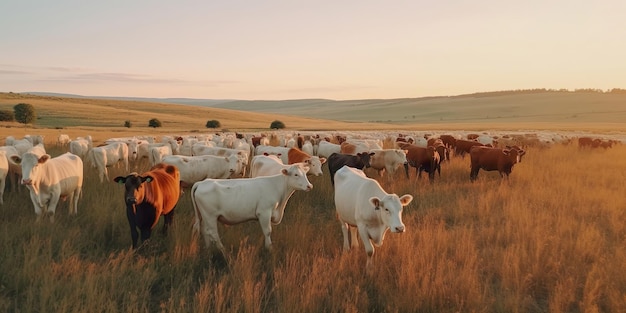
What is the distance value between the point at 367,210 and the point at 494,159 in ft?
31.1

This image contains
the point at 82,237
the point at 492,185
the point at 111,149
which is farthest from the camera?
the point at 111,149

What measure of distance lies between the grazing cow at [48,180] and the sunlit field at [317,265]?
0.29 m

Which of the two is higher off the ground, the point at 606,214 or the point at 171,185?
the point at 171,185

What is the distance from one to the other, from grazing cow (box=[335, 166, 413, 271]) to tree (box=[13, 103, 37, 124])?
60.9 metres

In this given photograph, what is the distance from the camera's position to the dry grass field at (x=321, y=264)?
5.13 metres

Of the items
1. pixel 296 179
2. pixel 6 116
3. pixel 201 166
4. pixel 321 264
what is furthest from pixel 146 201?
pixel 6 116

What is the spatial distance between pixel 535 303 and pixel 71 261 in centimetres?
644

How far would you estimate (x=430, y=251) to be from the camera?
663 cm

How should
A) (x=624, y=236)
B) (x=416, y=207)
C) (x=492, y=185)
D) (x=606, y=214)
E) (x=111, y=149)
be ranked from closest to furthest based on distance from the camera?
(x=624, y=236) < (x=606, y=214) < (x=416, y=207) < (x=492, y=185) < (x=111, y=149)

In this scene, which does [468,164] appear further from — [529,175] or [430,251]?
[430,251]

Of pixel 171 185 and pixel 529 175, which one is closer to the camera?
pixel 171 185

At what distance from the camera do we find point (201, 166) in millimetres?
12031

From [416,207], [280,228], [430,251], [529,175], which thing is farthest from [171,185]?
[529,175]

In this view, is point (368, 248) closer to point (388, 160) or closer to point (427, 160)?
point (388, 160)
